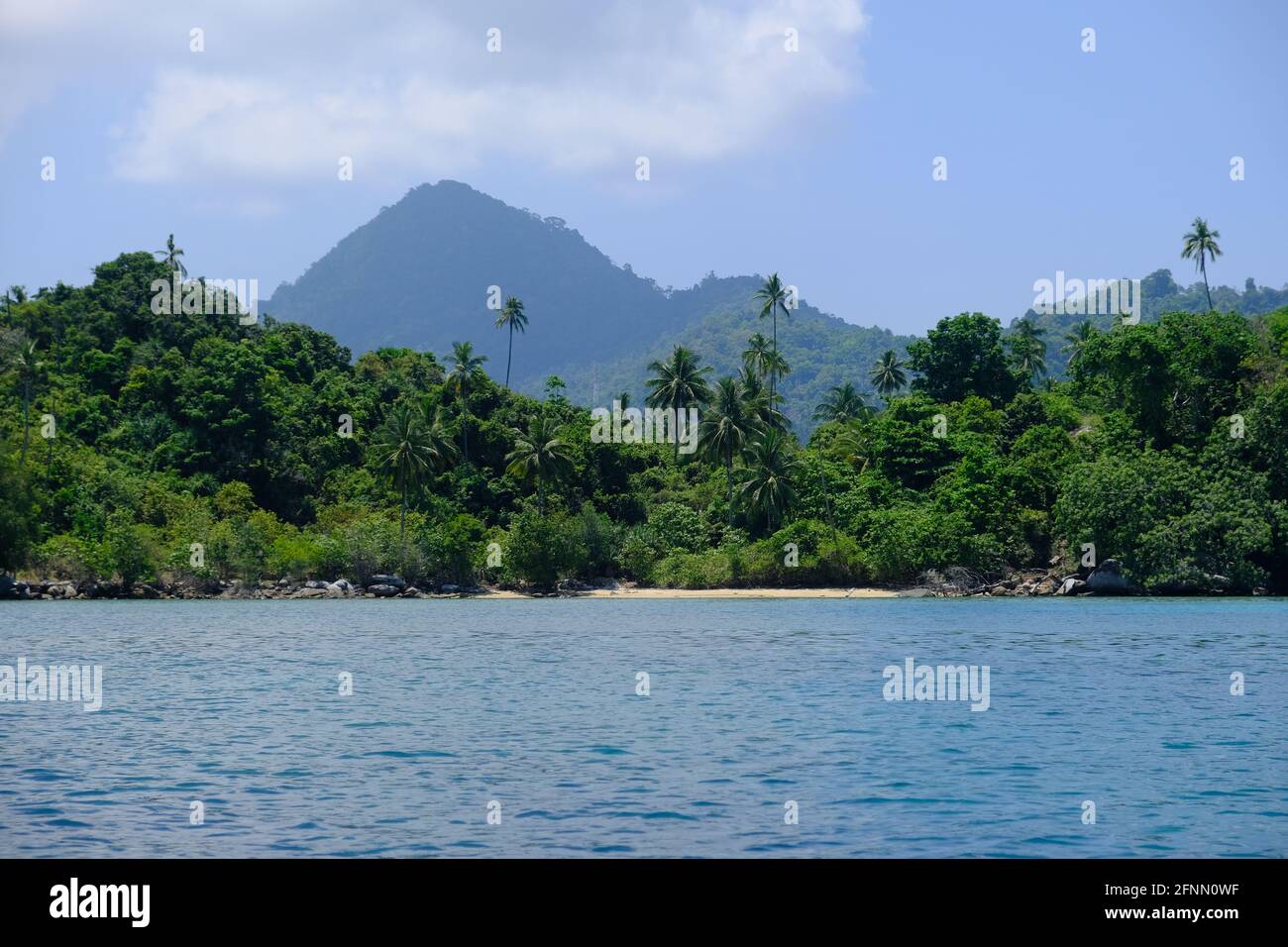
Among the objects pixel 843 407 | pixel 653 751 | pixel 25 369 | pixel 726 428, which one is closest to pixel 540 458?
pixel 726 428

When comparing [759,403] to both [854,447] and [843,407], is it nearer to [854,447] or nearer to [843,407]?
[854,447]

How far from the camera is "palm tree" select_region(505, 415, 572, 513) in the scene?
283ft

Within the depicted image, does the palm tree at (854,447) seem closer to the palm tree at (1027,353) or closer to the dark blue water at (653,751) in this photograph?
the palm tree at (1027,353)

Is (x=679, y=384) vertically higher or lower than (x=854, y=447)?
higher

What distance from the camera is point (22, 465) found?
74.6 m

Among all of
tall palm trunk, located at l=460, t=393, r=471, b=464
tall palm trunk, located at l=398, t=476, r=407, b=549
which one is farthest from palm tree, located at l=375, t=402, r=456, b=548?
tall palm trunk, located at l=460, t=393, r=471, b=464

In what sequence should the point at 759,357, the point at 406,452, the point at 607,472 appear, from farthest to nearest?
the point at 759,357 < the point at 607,472 < the point at 406,452

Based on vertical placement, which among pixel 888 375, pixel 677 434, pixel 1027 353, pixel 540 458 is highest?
pixel 1027 353

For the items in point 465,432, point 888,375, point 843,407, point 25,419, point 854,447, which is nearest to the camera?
point 25,419

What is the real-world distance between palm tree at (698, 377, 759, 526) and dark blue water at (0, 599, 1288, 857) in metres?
45.5

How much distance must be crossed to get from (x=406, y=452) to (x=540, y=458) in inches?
397

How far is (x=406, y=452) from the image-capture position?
268 feet

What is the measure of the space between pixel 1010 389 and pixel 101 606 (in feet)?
237
